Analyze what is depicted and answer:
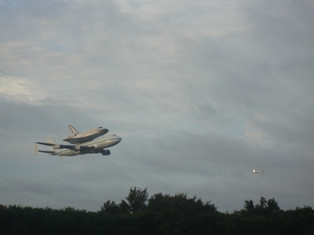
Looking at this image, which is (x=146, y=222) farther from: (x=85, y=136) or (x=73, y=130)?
(x=73, y=130)

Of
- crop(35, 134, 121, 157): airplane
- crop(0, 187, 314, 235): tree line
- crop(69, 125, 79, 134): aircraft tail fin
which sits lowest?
crop(0, 187, 314, 235): tree line

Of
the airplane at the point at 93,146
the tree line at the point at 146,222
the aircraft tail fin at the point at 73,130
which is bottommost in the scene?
the tree line at the point at 146,222

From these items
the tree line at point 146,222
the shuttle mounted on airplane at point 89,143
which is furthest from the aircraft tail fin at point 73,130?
the tree line at point 146,222

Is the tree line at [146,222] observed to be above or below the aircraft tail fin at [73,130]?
below

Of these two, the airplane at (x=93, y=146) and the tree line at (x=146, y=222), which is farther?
the airplane at (x=93, y=146)

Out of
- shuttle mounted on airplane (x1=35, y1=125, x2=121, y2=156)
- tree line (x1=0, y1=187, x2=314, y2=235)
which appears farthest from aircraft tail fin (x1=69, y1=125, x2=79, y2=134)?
tree line (x1=0, y1=187, x2=314, y2=235)

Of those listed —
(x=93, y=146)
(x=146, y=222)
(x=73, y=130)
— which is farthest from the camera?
(x=73, y=130)

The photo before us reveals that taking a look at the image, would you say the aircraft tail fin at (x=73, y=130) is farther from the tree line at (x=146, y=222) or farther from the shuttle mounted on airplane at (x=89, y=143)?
the tree line at (x=146, y=222)

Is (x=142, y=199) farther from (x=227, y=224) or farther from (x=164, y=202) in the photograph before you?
(x=227, y=224)

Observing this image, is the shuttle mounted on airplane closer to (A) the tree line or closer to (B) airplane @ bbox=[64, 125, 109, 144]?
(B) airplane @ bbox=[64, 125, 109, 144]

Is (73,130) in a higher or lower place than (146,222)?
higher

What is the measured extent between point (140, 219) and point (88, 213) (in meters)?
6.63

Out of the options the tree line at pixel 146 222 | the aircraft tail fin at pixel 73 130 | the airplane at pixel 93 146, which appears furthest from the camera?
the aircraft tail fin at pixel 73 130

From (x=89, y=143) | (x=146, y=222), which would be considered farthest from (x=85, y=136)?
(x=146, y=222)
